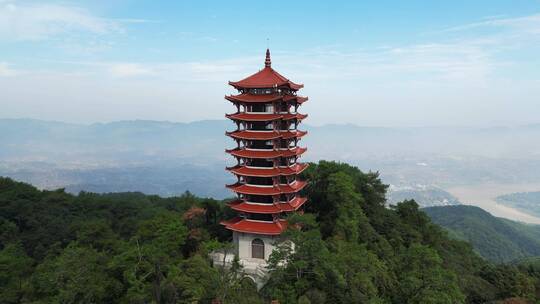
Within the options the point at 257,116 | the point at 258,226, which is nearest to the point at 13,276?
the point at 258,226

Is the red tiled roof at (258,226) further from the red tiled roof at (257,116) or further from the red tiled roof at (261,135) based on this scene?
the red tiled roof at (257,116)

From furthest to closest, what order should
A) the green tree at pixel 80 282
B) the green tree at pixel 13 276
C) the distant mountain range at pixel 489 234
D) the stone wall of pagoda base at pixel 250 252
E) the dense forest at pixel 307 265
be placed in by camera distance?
the distant mountain range at pixel 489 234, the green tree at pixel 13 276, the stone wall of pagoda base at pixel 250 252, the green tree at pixel 80 282, the dense forest at pixel 307 265

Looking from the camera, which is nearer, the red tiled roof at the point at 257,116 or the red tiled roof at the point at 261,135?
the red tiled roof at the point at 261,135

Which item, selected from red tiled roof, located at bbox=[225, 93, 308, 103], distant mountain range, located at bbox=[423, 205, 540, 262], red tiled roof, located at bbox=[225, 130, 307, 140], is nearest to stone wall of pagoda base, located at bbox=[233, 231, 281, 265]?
red tiled roof, located at bbox=[225, 130, 307, 140]

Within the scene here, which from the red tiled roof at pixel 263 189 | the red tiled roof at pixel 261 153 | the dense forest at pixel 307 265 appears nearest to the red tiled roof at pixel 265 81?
the red tiled roof at pixel 261 153

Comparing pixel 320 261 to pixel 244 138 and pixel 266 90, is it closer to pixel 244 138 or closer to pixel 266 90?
pixel 244 138

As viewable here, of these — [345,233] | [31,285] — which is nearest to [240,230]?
[345,233]

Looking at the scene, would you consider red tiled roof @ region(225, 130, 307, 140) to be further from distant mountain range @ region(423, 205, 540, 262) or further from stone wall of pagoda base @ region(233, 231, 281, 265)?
distant mountain range @ region(423, 205, 540, 262)
